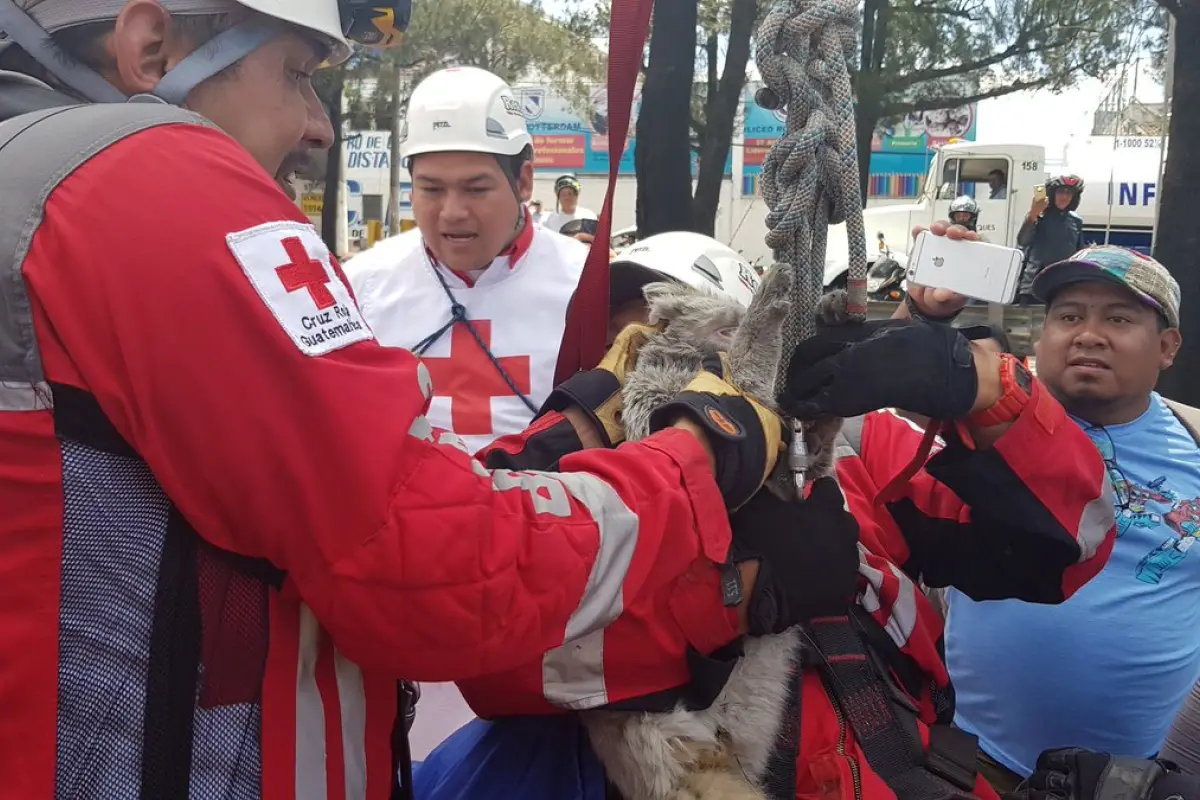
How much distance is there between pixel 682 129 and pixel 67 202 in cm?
856

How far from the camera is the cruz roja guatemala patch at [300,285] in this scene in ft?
3.27

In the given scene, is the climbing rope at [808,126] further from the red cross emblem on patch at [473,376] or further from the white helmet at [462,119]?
the white helmet at [462,119]

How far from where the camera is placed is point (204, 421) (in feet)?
3.22

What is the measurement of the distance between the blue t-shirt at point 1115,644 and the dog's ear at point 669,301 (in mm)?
1361

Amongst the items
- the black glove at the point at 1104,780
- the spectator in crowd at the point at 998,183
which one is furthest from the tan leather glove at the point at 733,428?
the spectator in crowd at the point at 998,183

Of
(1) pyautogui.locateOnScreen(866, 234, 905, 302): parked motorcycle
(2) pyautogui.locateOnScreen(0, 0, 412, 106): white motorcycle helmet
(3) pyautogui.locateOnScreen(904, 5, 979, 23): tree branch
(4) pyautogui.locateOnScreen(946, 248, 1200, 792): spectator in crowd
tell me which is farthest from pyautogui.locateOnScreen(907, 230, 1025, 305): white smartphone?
(3) pyautogui.locateOnScreen(904, 5, 979, 23): tree branch

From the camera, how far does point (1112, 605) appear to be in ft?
8.20

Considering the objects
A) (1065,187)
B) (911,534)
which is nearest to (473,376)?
(911,534)

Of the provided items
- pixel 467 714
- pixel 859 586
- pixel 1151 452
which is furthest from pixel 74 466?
pixel 1151 452

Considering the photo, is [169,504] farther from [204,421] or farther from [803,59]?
[803,59]

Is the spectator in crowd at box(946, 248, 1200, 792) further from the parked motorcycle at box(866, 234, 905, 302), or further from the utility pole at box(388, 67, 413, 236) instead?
the utility pole at box(388, 67, 413, 236)

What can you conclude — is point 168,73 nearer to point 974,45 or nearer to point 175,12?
point 175,12

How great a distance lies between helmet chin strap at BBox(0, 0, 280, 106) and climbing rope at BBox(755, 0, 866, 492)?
676 mm

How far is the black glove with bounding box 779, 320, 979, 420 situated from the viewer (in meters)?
1.41
